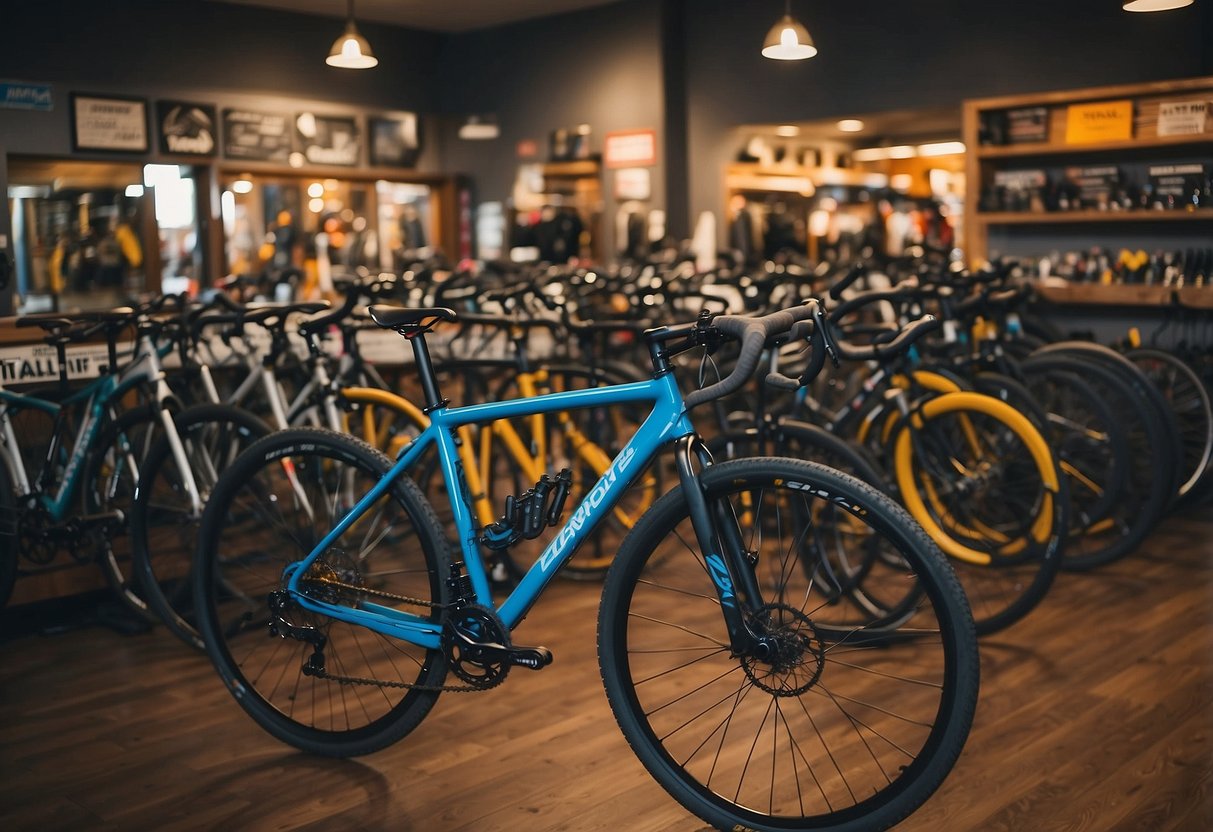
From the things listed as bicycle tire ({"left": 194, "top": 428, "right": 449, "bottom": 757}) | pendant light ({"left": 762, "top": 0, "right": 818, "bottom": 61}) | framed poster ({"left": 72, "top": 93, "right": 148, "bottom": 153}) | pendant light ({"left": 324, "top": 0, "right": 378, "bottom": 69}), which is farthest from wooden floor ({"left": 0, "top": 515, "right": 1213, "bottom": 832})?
framed poster ({"left": 72, "top": 93, "right": 148, "bottom": 153})

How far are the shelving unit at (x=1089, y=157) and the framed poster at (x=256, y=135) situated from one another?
5.38 m

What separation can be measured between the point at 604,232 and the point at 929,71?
3.00 metres

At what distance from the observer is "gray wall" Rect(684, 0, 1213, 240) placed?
6.82 metres

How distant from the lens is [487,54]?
34.8 ft

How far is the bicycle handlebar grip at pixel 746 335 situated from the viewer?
2.08 m

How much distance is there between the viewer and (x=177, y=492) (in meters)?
3.47

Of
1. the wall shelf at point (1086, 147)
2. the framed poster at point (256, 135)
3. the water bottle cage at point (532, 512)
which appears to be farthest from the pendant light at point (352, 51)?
the water bottle cage at point (532, 512)

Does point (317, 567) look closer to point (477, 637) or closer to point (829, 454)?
point (477, 637)

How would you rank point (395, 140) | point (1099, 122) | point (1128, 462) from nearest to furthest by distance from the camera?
1. point (1128, 462)
2. point (1099, 122)
3. point (395, 140)

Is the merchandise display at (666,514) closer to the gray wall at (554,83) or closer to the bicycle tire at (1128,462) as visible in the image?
the bicycle tire at (1128,462)

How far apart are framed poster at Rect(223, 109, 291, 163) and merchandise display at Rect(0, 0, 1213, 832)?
3.21ft

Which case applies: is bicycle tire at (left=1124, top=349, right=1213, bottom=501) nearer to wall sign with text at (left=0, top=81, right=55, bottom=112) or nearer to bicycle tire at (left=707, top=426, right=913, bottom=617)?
bicycle tire at (left=707, top=426, right=913, bottom=617)

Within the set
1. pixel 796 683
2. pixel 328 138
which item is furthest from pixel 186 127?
pixel 796 683

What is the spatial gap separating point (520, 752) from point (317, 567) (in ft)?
2.10
